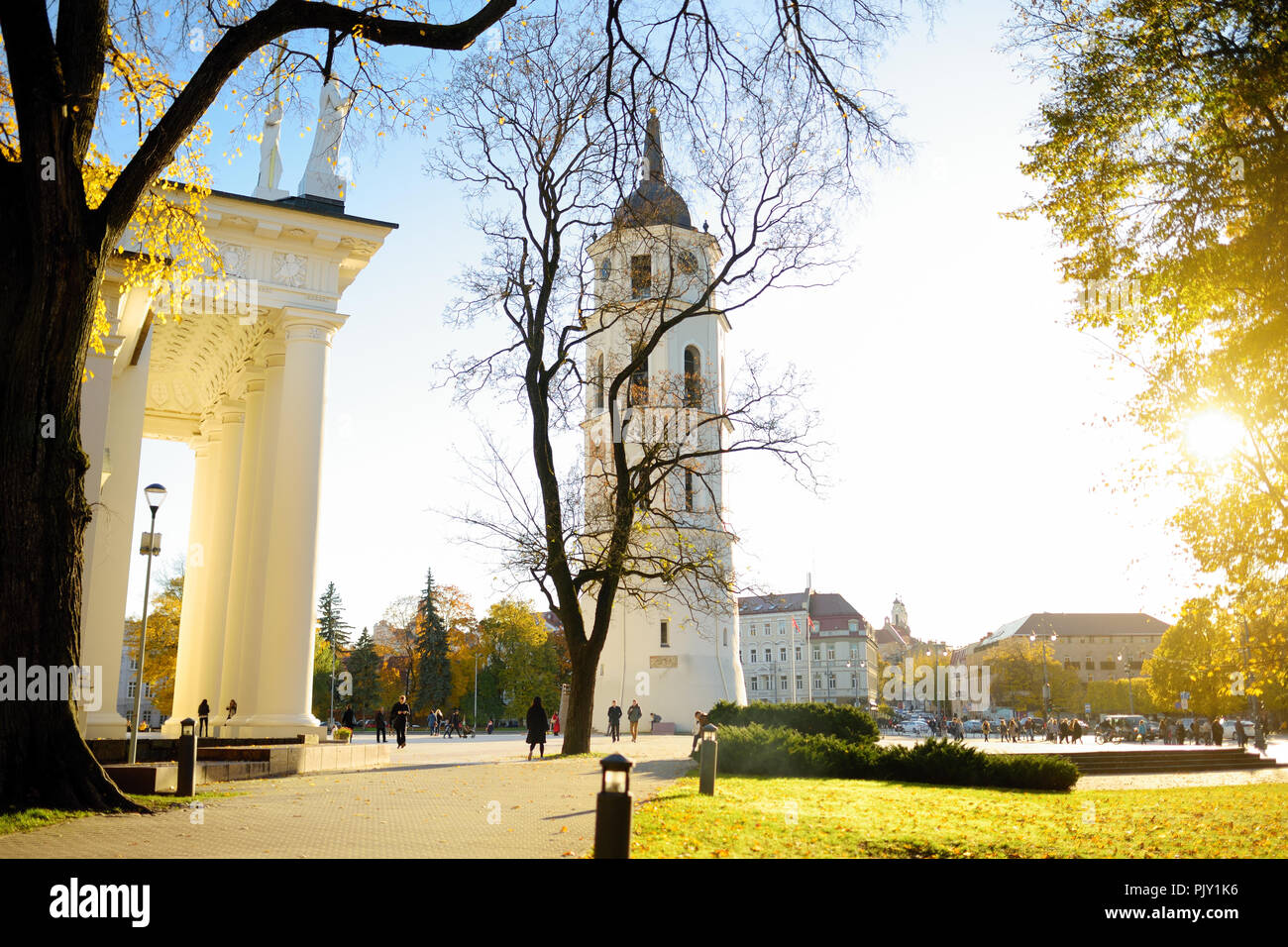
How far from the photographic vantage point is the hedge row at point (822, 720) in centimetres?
2450

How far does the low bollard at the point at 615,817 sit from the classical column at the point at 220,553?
74.5 feet

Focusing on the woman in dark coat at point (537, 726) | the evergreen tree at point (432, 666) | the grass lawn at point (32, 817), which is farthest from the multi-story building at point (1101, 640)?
the grass lawn at point (32, 817)

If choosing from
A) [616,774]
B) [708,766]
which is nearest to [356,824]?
[616,774]

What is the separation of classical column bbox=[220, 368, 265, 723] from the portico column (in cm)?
196

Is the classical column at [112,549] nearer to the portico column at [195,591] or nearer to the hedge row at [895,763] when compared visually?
the portico column at [195,591]

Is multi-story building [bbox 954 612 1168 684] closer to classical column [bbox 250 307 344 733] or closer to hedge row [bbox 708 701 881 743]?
hedge row [bbox 708 701 881 743]

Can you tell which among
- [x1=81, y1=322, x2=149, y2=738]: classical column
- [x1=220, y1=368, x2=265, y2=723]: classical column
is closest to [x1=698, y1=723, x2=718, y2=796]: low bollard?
[x1=81, y1=322, x2=149, y2=738]: classical column

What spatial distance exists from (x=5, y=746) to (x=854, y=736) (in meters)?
19.3

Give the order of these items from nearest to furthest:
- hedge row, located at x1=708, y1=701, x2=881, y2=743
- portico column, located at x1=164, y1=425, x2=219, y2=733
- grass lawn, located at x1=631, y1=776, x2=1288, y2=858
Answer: grass lawn, located at x1=631, y1=776, x2=1288, y2=858 → hedge row, located at x1=708, y1=701, x2=881, y2=743 → portico column, located at x1=164, y1=425, x2=219, y2=733

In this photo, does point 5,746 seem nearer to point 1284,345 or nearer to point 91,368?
point 91,368

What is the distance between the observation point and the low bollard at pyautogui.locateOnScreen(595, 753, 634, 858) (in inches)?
264

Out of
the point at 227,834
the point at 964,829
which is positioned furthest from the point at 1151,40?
the point at 227,834

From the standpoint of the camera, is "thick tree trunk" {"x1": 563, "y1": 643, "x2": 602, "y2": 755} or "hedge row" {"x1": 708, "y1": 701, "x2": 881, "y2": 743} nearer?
"thick tree trunk" {"x1": 563, "y1": 643, "x2": 602, "y2": 755}

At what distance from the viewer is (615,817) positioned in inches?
264
